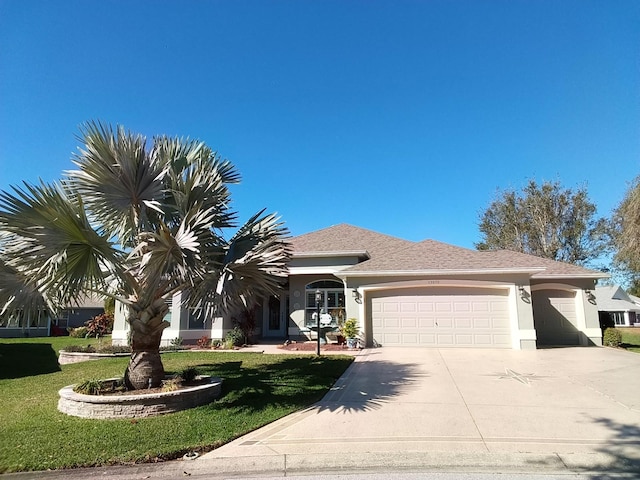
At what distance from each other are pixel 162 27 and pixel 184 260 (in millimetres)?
7063

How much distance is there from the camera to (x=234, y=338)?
17.6m

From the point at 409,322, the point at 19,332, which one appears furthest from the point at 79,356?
the point at 19,332

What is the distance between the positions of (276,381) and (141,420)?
360cm

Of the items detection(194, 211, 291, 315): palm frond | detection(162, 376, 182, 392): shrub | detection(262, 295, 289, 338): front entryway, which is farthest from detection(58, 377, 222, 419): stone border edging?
detection(262, 295, 289, 338): front entryway

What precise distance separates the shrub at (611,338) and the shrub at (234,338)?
15475 millimetres

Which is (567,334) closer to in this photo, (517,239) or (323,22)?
(323,22)

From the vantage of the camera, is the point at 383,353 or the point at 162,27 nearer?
the point at 162,27

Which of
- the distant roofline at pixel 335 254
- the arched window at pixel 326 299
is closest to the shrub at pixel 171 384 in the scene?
the arched window at pixel 326 299

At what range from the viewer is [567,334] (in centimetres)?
1722

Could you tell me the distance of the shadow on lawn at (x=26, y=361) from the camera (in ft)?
41.8

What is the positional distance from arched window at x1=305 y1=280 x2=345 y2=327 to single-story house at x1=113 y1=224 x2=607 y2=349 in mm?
251

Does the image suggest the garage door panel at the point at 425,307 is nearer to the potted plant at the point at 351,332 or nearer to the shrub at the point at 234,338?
the potted plant at the point at 351,332

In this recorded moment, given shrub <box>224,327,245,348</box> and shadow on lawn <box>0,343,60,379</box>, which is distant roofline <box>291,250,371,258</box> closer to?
shrub <box>224,327,245,348</box>

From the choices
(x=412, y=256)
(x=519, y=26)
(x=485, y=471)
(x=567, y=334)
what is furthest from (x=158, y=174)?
(x=567, y=334)
